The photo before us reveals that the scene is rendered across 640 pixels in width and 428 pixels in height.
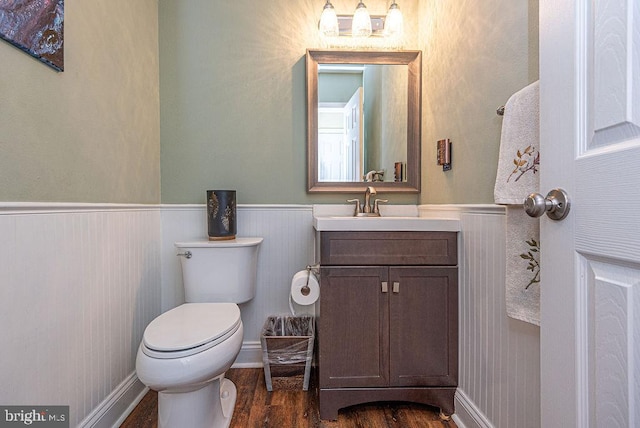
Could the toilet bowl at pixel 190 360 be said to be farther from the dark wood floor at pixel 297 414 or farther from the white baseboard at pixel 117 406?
the white baseboard at pixel 117 406

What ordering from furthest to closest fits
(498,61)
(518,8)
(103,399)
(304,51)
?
(304,51), (103,399), (498,61), (518,8)

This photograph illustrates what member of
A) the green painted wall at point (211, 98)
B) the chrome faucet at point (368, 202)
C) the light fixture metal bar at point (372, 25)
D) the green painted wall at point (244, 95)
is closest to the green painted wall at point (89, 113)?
the green painted wall at point (211, 98)

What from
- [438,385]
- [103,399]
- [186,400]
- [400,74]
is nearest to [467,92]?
[400,74]

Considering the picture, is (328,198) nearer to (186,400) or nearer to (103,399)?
(186,400)

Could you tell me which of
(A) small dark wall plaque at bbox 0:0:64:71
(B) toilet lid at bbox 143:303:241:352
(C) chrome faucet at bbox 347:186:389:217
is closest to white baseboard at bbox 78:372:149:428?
(B) toilet lid at bbox 143:303:241:352

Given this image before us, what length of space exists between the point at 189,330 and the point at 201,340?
10cm

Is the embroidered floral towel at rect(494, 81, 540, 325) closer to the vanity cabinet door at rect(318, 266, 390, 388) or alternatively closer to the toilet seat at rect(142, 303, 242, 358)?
the vanity cabinet door at rect(318, 266, 390, 388)

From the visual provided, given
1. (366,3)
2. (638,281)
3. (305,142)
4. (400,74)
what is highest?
(366,3)

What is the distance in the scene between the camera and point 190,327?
127 cm

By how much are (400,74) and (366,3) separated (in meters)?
0.48

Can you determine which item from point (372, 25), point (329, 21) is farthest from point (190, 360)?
point (372, 25)

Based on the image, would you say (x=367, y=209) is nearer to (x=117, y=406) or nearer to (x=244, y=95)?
(x=244, y=95)

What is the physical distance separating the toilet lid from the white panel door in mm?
1021

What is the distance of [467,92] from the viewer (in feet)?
4.58
